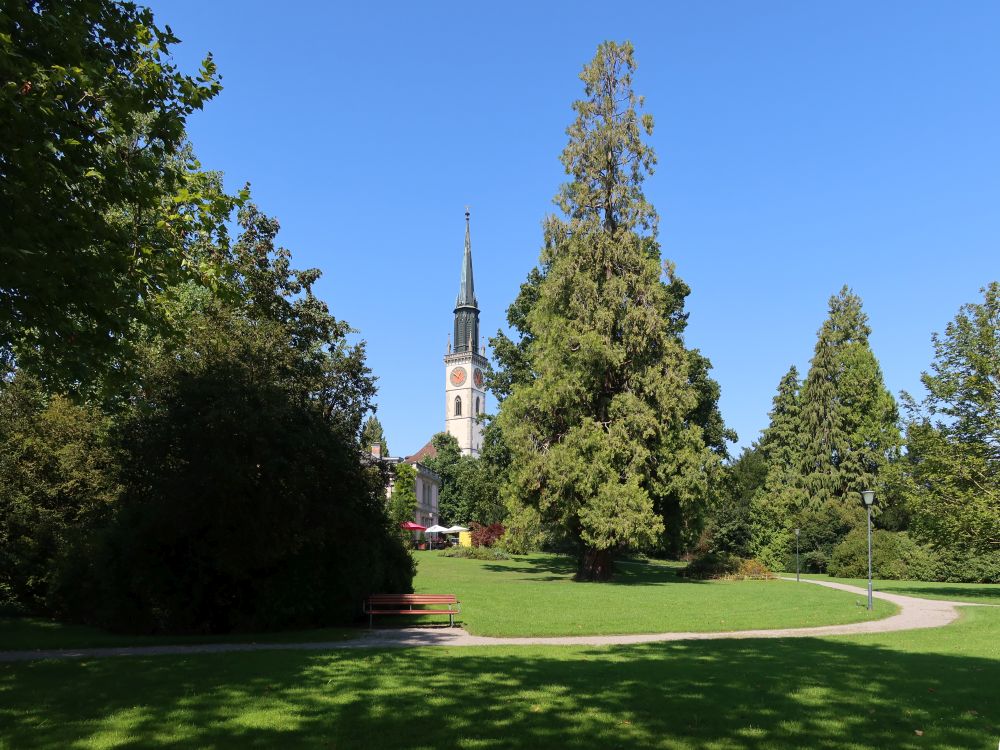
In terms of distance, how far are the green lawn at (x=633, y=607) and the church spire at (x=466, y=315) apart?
395ft

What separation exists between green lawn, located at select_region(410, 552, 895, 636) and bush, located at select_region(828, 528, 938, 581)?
1444cm

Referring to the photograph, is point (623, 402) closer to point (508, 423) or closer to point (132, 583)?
point (508, 423)

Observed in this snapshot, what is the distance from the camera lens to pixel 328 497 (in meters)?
14.9

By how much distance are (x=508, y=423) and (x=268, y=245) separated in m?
13.7

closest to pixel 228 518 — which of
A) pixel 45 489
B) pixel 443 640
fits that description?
pixel 443 640

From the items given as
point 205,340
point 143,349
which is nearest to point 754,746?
point 205,340

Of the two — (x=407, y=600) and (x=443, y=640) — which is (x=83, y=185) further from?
(x=407, y=600)

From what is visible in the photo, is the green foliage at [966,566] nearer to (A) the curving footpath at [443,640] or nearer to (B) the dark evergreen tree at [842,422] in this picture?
(B) the dark evergreen tree at [842,422]

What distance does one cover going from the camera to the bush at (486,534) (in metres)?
60.1

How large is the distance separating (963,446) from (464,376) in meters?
132

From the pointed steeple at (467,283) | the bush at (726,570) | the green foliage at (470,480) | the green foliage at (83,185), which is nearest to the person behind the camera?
the green foliage at (83,185)

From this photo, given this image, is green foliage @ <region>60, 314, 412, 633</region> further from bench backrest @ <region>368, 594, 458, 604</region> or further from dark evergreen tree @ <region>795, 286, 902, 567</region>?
dark evergreen tree @ <region>795, 286, 902, 567</region>

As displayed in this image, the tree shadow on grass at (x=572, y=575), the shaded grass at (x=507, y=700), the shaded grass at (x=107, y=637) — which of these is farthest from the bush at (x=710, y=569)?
the shaded grass at (x=507, y=700)

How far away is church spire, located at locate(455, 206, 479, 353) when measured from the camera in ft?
490
